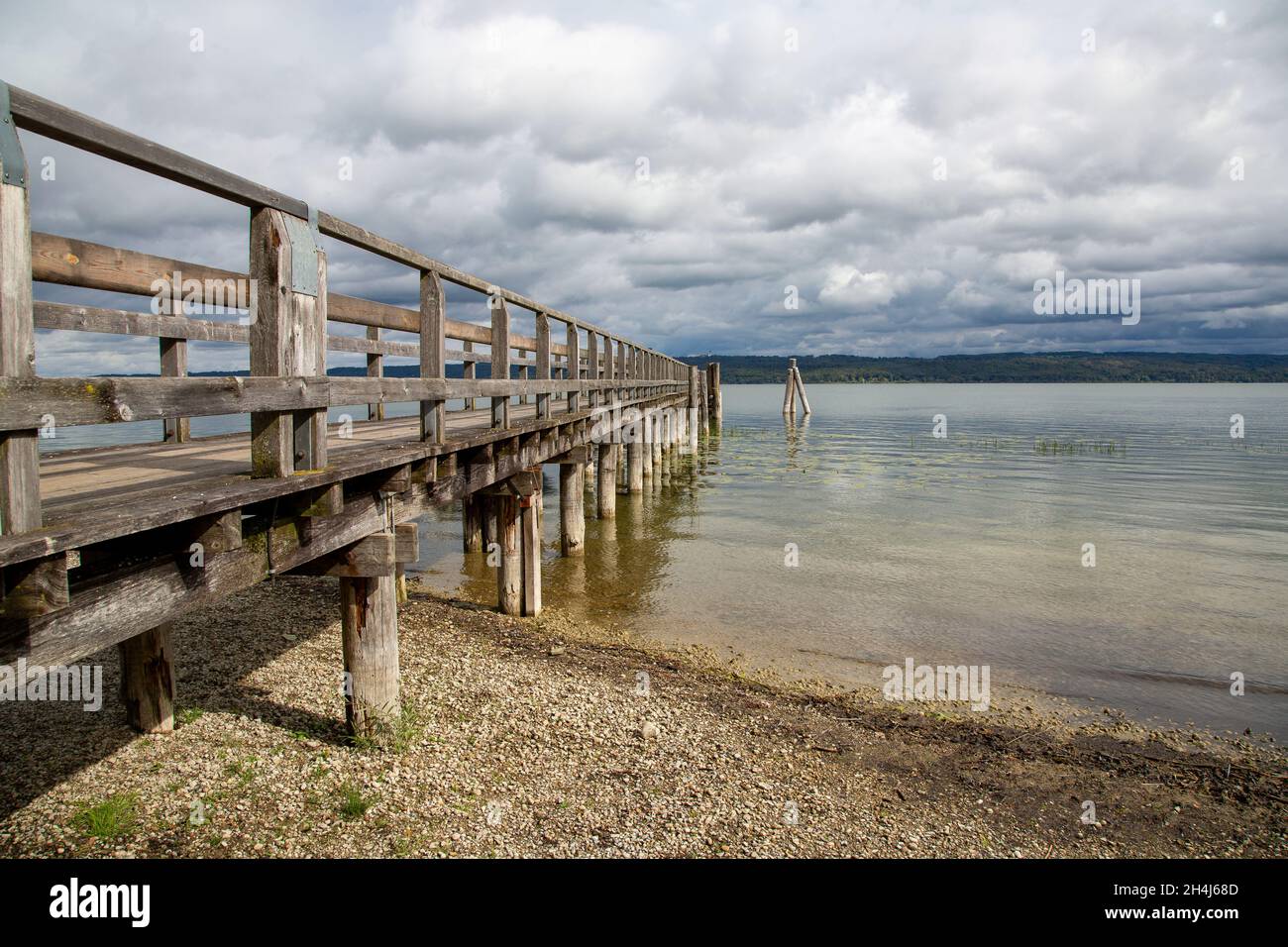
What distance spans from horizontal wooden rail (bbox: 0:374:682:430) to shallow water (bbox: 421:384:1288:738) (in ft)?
20.3

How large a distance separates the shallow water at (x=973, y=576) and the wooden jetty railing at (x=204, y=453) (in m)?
4.59

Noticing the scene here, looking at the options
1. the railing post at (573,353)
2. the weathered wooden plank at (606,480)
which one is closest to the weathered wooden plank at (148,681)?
the railing post at (573,353)

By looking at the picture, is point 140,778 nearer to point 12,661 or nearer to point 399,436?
point 12,661

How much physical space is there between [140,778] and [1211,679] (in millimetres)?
10121

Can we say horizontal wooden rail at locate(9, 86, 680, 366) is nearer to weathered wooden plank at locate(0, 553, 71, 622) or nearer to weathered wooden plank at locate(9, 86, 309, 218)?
weathered wooden plank at locate(9, 86, 309, 218)

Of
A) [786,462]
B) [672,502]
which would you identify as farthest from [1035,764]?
[786,462]

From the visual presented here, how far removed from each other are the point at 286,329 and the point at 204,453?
2871 millimetres

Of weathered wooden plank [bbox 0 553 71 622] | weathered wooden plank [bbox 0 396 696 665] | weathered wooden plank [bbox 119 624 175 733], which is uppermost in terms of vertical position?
weathered wooden plank [bbox 0 553 71 622]

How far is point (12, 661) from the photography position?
274 centimetres

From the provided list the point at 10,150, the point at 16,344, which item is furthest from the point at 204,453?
the point at 10,150

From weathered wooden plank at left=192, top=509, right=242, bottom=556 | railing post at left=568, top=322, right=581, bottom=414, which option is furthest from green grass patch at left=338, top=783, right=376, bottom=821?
railing post at left=568, top=322, right=581, bottom=414

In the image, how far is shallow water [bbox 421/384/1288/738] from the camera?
29.5ft

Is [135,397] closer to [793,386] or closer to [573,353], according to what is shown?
[573,353]
